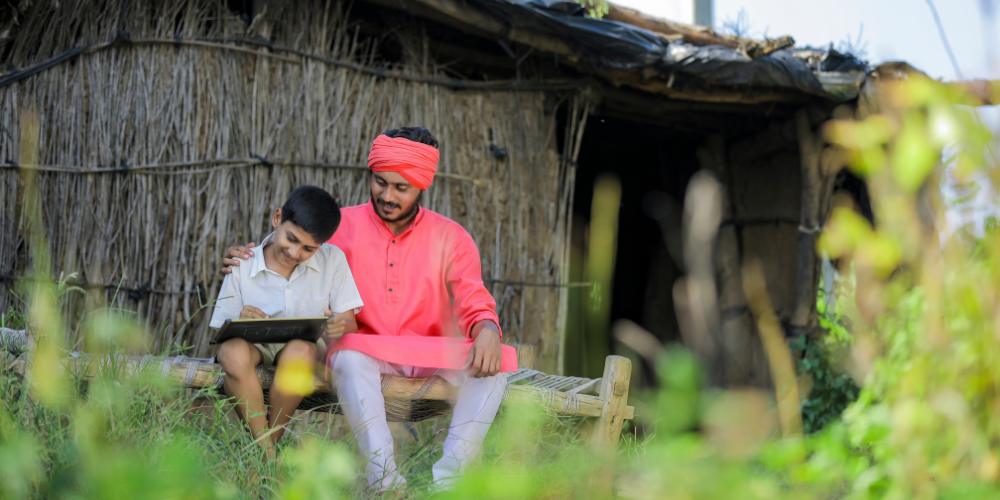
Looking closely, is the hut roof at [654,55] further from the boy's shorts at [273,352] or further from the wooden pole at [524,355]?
the boy's shorts at [273,352]

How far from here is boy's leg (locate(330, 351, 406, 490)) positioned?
242cm

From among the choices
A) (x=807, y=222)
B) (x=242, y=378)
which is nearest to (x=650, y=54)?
(x=807, y=222)

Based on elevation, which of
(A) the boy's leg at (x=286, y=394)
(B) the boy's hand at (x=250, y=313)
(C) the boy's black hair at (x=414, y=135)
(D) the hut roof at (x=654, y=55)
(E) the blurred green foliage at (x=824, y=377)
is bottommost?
(E) the blurred green foliage at (x=824, y=377)

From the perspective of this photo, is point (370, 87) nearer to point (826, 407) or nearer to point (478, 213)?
point (478, 213)

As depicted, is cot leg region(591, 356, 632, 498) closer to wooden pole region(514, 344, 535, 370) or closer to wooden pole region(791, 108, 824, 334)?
wooden pole region(514, 344, 535, 370)

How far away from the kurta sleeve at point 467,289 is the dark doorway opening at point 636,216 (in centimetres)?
316

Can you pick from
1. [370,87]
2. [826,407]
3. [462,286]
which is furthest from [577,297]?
[462,286]

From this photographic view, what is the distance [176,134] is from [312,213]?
1712mm

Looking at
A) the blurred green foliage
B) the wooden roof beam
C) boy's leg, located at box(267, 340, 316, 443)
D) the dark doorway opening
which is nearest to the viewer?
boy's leg, located at box(267, 340, 316, 443)

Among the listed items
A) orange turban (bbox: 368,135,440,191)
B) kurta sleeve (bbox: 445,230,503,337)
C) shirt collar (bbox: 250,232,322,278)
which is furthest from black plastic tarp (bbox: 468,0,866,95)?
shirt collar (bbox: 250,232,322,278)

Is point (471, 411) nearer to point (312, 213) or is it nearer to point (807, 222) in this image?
point (312, 213)

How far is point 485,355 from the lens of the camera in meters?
2.59

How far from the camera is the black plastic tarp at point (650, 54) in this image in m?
4.06

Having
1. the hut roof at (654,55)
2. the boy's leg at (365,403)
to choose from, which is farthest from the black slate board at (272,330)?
the hut roof at (654,55)
